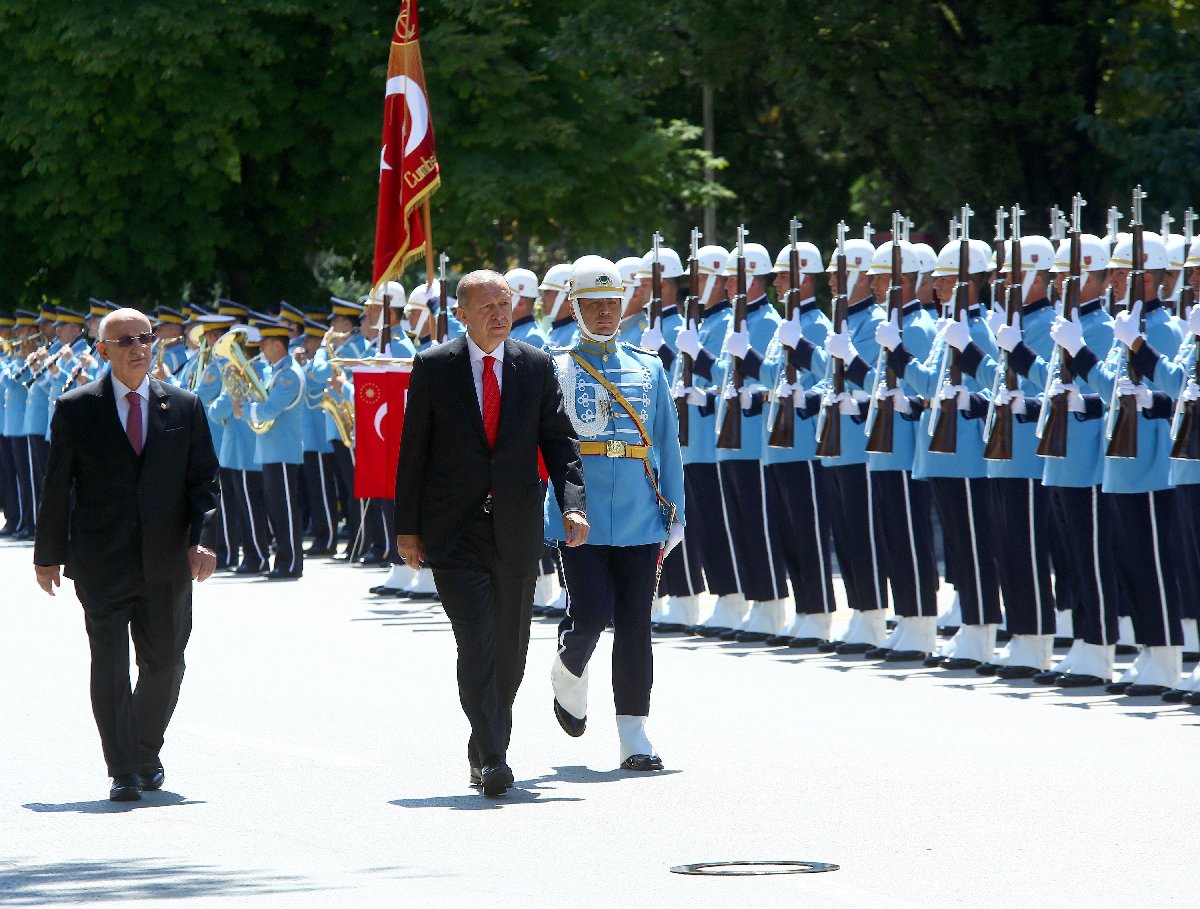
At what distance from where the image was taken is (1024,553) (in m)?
12.8

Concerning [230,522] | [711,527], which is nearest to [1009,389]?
[711,527]

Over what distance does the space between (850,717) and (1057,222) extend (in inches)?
122

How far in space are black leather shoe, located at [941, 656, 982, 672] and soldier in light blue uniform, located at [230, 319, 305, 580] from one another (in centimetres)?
754

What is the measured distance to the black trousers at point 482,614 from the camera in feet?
29.7

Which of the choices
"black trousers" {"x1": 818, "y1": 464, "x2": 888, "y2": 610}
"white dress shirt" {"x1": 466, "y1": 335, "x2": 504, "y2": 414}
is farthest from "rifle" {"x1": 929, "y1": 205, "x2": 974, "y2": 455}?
"white dress shirt" {"x1": 466, "y1": 335, "x2": 504, "y2": 414}

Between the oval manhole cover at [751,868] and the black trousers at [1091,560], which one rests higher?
the black trousers at [1091,560]

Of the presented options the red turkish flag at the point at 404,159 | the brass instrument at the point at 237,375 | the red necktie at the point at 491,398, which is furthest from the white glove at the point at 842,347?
the brass instrument at the point at 237,375

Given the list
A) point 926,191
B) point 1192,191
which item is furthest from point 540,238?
point 1192,191

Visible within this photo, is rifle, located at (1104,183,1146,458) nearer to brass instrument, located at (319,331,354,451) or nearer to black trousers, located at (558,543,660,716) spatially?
→ black trousers, located at (558,543,660,716)

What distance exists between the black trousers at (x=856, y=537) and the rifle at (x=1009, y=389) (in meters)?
1.24

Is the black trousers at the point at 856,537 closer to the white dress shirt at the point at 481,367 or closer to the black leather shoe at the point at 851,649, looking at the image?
the black leather shoe at the point at 851,649

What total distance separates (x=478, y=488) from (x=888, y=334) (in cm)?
467

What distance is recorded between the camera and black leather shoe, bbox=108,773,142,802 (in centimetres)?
903

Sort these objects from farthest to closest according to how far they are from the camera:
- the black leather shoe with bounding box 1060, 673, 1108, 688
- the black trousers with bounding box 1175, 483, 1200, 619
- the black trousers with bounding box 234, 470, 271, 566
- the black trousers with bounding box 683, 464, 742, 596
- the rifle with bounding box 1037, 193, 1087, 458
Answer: the black trousers with bounding box 234, 470, 271, 566 < the black trousers with bounding box 683, 464, 742, 596 < the black leather shoe with bounding box 1060, 673, 1108, 688 < the rifle with bounding box 1037, 193, 1087, 458 < the black trousers with bounding box 1175, 483, 1200, 619
